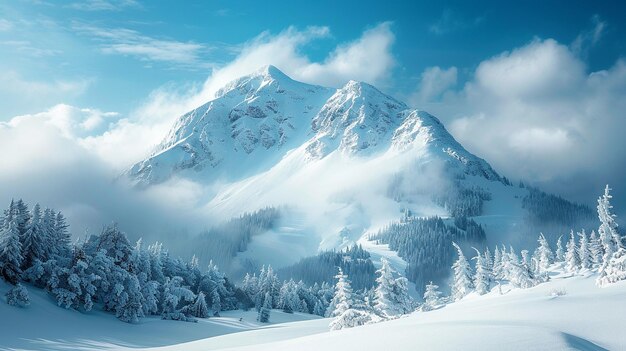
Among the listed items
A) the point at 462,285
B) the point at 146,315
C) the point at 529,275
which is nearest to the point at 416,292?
the point at 462,285

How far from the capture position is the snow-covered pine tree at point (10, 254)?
38.1 m

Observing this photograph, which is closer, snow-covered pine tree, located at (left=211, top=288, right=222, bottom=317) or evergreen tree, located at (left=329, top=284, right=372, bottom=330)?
evergreen tree, located at (left=329, top=284, right=372, bottom=330)

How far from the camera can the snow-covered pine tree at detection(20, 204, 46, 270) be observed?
42.3 metres

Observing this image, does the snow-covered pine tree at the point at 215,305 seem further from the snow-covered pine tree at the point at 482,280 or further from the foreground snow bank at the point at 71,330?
the snow-covered pine tree at the point at 482,280

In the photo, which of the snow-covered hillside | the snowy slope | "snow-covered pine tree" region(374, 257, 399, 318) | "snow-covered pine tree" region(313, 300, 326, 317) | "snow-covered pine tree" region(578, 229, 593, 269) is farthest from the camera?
"snow-covered pine tree" region(313, 300, 326, 317)

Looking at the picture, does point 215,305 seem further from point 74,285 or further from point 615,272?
point 615,272

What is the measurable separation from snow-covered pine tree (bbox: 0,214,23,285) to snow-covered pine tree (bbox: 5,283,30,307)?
5675 mm

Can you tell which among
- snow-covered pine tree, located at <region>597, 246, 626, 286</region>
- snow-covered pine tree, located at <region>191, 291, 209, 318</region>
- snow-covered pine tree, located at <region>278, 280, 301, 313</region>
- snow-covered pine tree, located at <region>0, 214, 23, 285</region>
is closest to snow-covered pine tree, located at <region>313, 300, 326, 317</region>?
snow-covered pine tree, located at <region>278, 280, 301, 313</region>

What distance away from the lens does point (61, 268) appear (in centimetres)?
4025

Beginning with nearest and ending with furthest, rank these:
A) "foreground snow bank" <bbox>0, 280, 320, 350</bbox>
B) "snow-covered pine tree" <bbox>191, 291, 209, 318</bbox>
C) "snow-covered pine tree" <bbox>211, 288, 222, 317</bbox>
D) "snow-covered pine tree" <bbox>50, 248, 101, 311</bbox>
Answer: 1. "foreground snow bank" <bbox>0, 280, 320, 350</bbox>
2. "snow-covered pine tree" <bbox>50, 248, 101, 311</bbox>
3. "snow-covered pine tree" <bbox>191, 291, 209, 318</bbox>
4. "snow-covered pine tree" <bbox>211, 288, 222, 317</bbox>

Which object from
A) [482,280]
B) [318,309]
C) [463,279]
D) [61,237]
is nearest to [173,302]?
[61,237]

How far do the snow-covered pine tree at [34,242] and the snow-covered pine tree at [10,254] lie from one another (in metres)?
2.55

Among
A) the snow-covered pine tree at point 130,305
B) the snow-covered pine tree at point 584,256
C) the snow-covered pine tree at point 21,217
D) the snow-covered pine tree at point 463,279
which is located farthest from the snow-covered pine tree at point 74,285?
the snow-covered pine tree at point 584,256

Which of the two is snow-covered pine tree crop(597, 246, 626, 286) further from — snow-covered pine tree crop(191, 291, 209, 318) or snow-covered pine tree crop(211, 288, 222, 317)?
snow-covered pine tree crop(211, 288, 222, 317)
